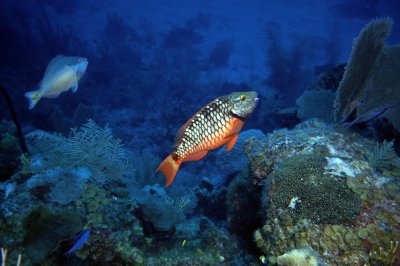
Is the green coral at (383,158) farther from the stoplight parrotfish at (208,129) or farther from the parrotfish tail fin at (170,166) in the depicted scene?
the parrotfish tail fin at (170,166)

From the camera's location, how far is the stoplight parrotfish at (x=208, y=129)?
115 inches

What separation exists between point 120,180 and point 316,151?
2.98 m

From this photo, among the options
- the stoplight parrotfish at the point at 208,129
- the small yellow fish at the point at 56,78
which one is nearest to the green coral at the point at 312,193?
the stoplight parrotfish at the point at 208,129

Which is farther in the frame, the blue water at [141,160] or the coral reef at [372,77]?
the coral reef at [372,77]

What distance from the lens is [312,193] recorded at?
3043mm

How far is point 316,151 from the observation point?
143 inches

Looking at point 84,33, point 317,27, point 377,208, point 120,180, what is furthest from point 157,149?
point 317,27

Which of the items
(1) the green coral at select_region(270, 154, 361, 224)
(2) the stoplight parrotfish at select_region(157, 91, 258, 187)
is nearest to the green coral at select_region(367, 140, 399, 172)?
(1) the green coral at select_region(270, 154, 361, 224)

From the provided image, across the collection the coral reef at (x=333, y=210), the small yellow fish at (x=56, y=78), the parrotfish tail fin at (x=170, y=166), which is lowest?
the coral reef at (x=333, y=210)

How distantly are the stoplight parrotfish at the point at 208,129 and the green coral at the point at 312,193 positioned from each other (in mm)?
918

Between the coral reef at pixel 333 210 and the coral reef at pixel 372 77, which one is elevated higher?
the coral reef at pixel 372 77

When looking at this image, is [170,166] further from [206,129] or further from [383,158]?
[383,158]

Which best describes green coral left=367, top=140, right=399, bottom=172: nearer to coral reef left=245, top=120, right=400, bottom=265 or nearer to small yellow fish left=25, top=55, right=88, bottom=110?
coral reef left=245, top=120, right=400, bottom=265

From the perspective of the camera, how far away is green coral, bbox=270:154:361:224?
2.89 m
